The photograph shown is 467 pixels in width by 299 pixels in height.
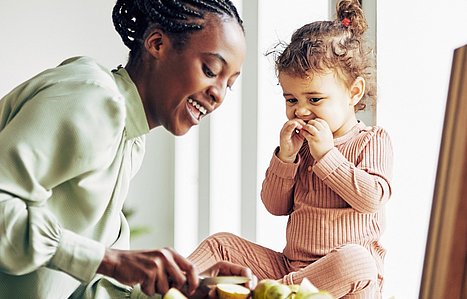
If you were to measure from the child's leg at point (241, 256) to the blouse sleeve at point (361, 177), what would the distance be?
10.8 inches

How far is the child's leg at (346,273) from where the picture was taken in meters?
1.80

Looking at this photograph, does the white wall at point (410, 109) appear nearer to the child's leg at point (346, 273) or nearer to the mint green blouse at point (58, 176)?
the child's leg at point (346, 273)

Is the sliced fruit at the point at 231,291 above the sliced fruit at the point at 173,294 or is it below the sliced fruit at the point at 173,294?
below

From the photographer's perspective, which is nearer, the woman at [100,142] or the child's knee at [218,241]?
the woman at [100,142]

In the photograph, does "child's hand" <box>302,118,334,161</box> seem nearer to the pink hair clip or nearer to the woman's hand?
the pink hair clip

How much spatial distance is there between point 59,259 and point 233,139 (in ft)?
5.85

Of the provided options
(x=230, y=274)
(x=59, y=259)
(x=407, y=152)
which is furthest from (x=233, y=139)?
(x=59, y=259)

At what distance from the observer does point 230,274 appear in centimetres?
142

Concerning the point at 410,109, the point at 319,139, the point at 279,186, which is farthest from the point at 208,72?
the point at 410,109

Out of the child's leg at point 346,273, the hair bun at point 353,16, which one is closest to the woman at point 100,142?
the child's leg at point 346,273

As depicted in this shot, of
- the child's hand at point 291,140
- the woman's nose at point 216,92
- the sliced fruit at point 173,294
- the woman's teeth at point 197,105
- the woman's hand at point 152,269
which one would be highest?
the woman's nose at point 216,92

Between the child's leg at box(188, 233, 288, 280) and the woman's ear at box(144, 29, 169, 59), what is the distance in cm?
74

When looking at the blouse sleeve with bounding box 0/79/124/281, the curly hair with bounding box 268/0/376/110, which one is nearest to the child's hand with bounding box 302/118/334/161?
the curly hair with bounding box 268/0/376/110

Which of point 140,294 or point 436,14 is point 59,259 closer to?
point 140,294
